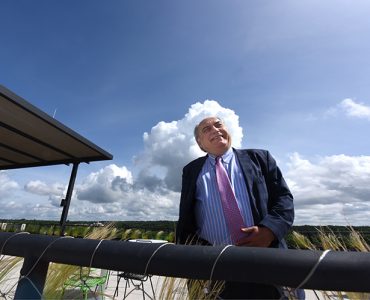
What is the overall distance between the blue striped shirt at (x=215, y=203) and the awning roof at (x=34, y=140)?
2.78 m

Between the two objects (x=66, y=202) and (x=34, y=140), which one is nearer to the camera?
(x=34, y=140)

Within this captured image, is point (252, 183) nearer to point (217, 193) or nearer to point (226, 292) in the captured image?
point (217, 193)

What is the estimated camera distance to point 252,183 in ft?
4.88

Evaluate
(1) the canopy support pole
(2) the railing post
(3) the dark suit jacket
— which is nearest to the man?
(3) the dark suit jacket

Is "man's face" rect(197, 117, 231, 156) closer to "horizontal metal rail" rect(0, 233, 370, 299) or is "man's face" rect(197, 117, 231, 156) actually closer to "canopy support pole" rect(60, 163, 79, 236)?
"horizontal metal rail" rect(0, 233, 370, 299)

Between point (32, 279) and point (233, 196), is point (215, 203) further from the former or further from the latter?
point (32, 279)

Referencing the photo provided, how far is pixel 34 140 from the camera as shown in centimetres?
462

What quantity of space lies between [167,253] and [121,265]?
0.39ft

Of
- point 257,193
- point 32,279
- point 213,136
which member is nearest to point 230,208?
point 257,193

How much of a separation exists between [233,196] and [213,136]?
0.44 metres

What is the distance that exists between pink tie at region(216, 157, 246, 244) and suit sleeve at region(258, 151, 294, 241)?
134 mm

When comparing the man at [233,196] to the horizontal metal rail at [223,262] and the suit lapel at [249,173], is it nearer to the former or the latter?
the suit lapel at [249,173]

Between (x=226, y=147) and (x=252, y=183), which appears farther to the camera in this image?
(x=226, y=147)

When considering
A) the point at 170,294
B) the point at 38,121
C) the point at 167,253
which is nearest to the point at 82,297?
the point at 170,294
